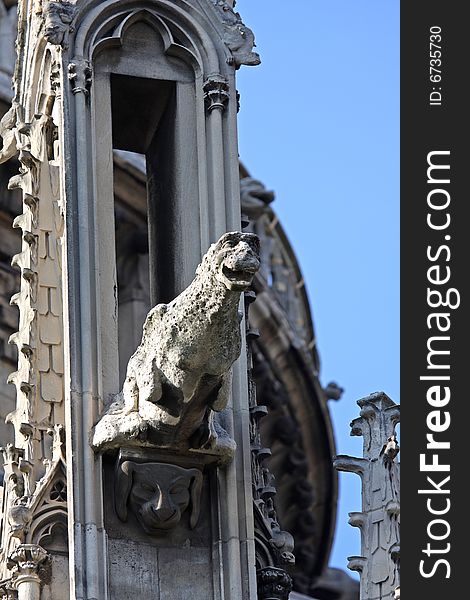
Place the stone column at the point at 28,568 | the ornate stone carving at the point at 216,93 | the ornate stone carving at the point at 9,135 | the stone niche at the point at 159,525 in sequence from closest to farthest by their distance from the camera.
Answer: the stone column at the point at 28,568
the stone niche at the point at 159,525
the ornate stone carving at the point at 216,93
the ornate stone carving at the point at 9,135

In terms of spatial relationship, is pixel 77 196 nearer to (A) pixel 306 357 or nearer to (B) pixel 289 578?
(B) pixel 289 578

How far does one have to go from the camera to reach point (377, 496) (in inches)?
876

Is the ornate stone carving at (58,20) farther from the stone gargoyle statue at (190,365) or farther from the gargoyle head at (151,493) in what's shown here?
the gargoyle head at (151,493)

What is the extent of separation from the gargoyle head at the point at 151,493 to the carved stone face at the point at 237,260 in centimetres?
147

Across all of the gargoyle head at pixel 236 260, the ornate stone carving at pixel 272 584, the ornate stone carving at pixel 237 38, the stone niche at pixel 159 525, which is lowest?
the ornate stone carving at pixel 272 584

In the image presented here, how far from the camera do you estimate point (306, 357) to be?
46.5 metres

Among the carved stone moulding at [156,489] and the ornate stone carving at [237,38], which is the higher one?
the ornate stone carving at [237,38]

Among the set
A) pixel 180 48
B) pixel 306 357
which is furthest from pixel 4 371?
pixel 180 48

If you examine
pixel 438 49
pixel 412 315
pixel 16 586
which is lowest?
pixel 16 586

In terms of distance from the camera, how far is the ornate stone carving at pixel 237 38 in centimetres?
2359

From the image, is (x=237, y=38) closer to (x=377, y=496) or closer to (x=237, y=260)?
(x=237, y=260)

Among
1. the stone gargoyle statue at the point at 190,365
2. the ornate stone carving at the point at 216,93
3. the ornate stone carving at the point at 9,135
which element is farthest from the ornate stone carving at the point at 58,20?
the stone gargoyle statue at the point at 190,365

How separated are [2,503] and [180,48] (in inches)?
115

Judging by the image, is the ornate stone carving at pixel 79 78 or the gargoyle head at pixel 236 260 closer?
the gargoyle head at pixel 236 260
